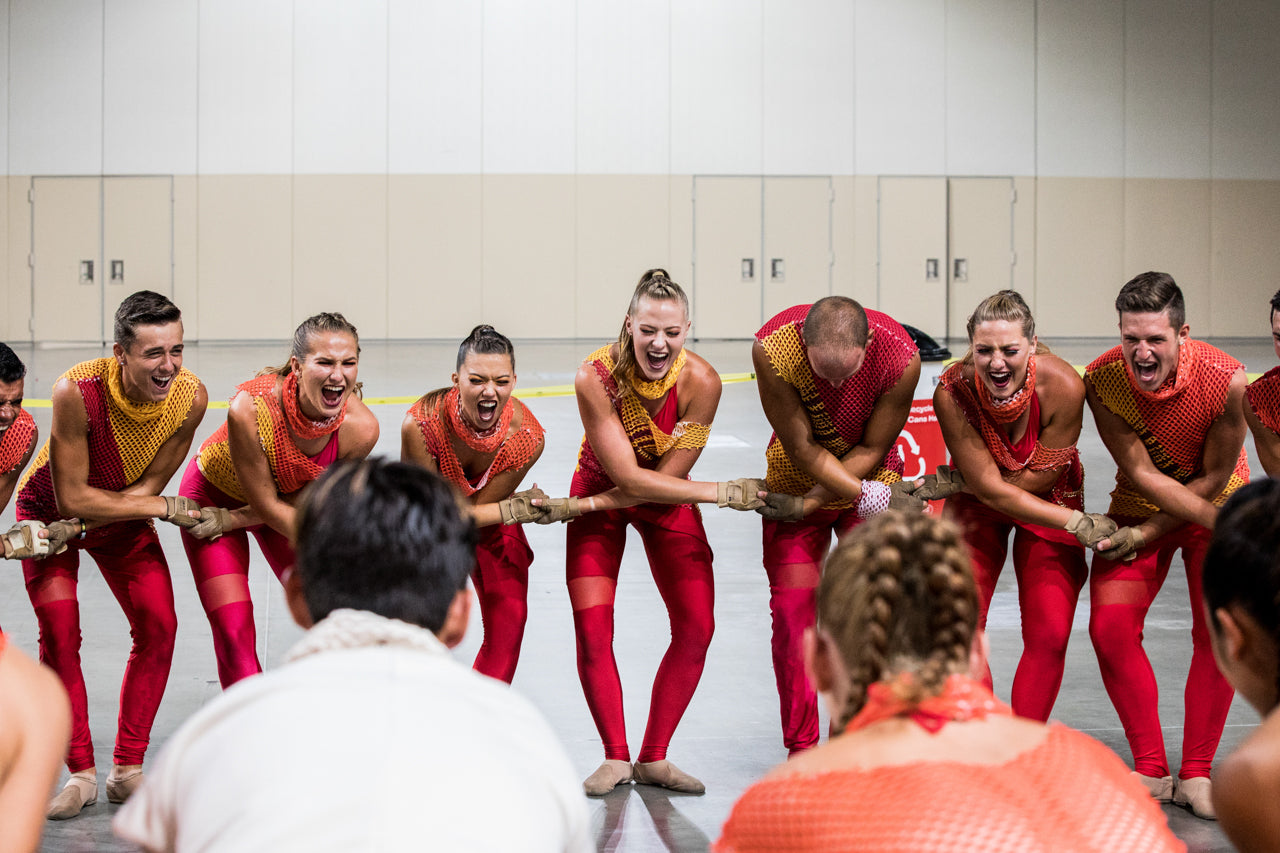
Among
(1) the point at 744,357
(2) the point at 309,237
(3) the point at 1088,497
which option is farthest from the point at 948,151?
(3) the point at 1088,497

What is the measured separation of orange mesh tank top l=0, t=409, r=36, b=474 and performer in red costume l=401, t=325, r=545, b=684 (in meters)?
1.22

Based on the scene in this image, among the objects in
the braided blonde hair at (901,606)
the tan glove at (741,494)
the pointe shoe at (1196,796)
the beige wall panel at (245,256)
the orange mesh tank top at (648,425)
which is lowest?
the pointe shoe at (1196,796)

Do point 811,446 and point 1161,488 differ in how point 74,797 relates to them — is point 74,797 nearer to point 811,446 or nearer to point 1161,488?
point 811,446

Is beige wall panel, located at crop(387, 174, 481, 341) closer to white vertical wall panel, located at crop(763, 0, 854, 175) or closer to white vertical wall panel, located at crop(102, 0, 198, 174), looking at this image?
white vertical wall panel, located at crop(102, 0, 198, 174)

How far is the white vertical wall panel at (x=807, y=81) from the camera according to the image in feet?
69.8

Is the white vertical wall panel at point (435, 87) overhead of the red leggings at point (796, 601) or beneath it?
overhead

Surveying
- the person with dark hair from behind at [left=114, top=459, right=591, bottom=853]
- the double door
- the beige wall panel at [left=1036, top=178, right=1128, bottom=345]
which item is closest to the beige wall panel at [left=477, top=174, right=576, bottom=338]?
the double door

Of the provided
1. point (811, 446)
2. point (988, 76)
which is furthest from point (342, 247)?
point (811, 446)

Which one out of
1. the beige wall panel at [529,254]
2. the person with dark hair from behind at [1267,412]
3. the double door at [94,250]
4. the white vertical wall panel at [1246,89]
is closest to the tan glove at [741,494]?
the person with dark hair from behind at [1267,412]

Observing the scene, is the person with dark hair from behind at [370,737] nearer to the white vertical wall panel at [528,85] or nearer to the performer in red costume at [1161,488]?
the performer in red costume at [1161,488]

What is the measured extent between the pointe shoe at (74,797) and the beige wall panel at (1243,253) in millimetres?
21730

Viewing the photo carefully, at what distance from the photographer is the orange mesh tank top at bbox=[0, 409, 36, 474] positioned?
4.49 meters

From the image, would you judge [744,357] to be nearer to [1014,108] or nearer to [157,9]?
[1014,108]

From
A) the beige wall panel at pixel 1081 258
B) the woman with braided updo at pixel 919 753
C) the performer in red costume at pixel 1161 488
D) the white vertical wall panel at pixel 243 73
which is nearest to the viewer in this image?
the woman with braided updo at pixel 919 753
